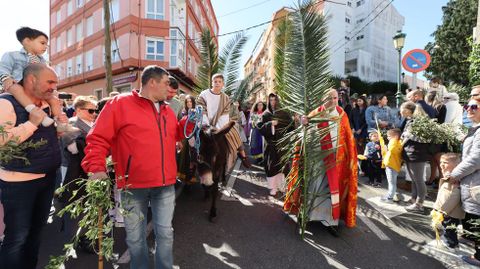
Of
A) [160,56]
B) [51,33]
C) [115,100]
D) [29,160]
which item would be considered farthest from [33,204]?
[51,33]

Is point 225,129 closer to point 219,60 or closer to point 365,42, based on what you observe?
point 219,60

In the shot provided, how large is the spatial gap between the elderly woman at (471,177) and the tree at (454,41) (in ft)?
91.7

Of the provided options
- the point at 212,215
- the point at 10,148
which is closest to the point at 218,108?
the point at 212,215

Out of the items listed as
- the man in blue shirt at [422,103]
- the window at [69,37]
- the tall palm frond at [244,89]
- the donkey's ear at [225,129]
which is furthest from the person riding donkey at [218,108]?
the window at [69,37]

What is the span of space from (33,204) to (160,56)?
21.4m

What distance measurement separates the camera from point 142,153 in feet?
7.56

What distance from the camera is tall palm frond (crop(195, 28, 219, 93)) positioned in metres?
9.36

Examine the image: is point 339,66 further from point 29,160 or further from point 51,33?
point 29,160

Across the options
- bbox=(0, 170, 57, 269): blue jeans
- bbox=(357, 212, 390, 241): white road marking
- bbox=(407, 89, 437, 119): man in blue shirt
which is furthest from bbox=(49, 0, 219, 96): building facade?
bbox=(0, 170, 57, 269): blue jeans

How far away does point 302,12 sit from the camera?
11.5 ft

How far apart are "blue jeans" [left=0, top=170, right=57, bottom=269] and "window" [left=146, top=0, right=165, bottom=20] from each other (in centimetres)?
2240

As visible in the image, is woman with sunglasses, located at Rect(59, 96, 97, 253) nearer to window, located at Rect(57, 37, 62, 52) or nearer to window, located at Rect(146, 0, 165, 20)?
window, located at Rect(146, 0, 165, 20)

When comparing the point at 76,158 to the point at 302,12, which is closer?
the point at 76,158

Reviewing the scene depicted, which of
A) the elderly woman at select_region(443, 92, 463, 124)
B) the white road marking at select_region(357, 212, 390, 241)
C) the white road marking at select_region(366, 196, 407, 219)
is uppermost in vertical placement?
the elderly woman at select_region(443, 92, 463, 124)
